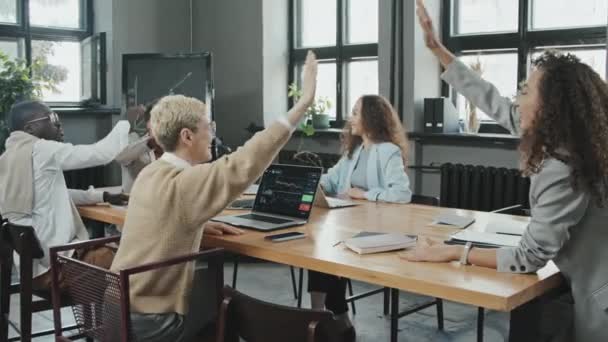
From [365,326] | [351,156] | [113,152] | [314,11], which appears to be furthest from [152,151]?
[314,11]

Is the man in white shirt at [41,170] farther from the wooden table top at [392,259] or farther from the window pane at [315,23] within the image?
the window pane at [315,23]

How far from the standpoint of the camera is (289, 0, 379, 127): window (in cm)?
566

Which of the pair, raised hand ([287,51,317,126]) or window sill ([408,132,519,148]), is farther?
window sill ([408,132,519,148])

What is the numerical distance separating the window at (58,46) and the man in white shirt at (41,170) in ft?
9.78

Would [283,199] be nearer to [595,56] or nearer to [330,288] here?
[330,288]

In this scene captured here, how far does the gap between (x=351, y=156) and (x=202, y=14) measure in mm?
3213

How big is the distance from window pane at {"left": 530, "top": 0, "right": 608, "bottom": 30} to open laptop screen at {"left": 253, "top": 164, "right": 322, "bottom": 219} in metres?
2.56

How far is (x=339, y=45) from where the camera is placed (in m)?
5.83

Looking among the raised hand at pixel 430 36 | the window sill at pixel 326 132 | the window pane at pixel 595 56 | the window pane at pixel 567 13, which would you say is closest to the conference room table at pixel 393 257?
the raised hand at pixel 430 36

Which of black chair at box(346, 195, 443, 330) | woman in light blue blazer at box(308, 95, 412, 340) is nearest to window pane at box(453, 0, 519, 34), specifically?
woman in light blue blazer at box(308, 95, 412, 340)

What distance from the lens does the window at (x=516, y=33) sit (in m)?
4.41

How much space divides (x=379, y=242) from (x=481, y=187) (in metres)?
2.58

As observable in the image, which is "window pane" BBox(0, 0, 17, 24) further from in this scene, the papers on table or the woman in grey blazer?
the woman in grey blazer

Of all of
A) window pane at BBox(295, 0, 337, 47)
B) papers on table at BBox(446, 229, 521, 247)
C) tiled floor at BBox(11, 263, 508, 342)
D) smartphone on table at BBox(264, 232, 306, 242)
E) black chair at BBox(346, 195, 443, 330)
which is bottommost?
tiled floor at BBox(11, 263, 508, 342)
